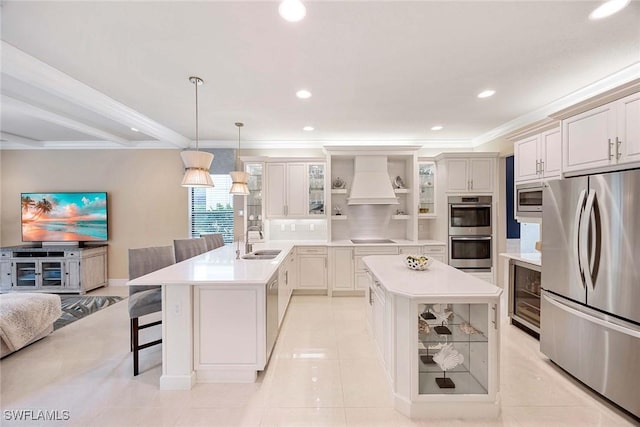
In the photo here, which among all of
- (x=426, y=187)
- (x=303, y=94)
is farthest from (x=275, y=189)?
(x=426, y=187)

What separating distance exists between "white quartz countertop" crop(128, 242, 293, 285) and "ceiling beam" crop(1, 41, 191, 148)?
2015 millimetres

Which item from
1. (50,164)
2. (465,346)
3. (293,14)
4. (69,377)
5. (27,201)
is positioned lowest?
(69,377)

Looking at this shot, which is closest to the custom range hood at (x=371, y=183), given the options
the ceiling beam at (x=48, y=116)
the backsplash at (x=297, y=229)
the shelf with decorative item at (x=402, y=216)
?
the shelf with decorative item at (x=402, y=216)

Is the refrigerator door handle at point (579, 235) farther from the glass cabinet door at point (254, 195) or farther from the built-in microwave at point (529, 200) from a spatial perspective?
the glass cabinet door at point (254, 195)

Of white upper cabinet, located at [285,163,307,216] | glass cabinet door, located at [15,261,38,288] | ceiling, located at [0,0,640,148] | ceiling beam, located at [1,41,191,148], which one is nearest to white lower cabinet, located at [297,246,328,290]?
white upper cabinet, located at [285,163,307,216]

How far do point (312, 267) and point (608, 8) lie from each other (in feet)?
13.6

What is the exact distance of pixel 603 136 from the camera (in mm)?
2074

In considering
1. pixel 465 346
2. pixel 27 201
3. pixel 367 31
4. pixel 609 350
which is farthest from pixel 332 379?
pixel 27 201

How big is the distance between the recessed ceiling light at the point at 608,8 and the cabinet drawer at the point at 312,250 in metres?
3.82

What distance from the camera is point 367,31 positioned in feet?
6.32

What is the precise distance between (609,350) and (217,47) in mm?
3699

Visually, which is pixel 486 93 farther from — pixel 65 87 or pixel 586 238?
pixel 65 87

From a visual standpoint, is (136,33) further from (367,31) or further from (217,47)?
(367,31)

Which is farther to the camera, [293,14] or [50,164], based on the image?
[50,164]
